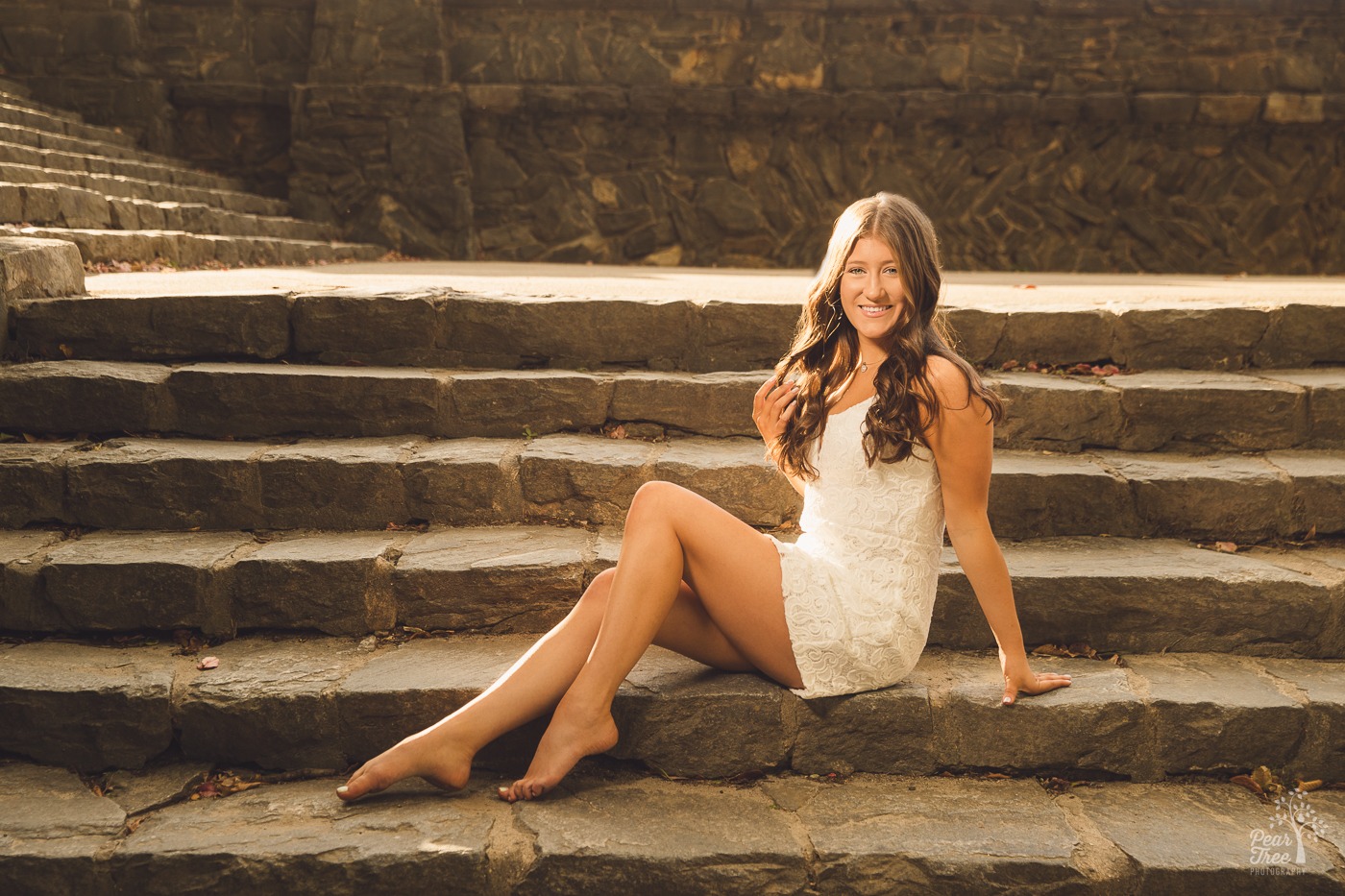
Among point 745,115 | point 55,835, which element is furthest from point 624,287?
point 745,115

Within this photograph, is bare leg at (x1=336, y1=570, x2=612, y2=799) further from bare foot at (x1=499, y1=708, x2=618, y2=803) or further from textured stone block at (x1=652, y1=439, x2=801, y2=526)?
textured stone block at (x1=652, y1=439, x2=801, y2=526)

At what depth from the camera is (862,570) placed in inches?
90.4

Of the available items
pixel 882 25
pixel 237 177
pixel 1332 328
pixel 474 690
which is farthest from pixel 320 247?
pixel 1332 328

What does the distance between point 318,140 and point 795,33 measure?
4016mm

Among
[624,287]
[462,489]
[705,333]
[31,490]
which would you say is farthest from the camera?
[624,287]

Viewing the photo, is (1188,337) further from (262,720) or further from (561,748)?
(262,720)

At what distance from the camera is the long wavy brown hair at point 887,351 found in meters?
2.28

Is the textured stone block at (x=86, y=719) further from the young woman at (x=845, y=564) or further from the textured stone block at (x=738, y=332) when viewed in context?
the textured stone block at (x=738, y=332)

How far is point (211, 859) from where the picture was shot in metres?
2.00

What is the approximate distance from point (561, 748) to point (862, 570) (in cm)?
78

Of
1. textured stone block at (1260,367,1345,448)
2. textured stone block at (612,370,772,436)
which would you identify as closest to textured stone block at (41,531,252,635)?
textured stone block at (612,370,772,436)

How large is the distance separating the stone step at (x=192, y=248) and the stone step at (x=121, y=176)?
57 centimetres

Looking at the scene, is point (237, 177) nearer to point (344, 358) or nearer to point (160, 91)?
point (160, 91)

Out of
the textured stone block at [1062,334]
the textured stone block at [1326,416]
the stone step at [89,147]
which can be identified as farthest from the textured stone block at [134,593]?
the stone step at [89,147]
